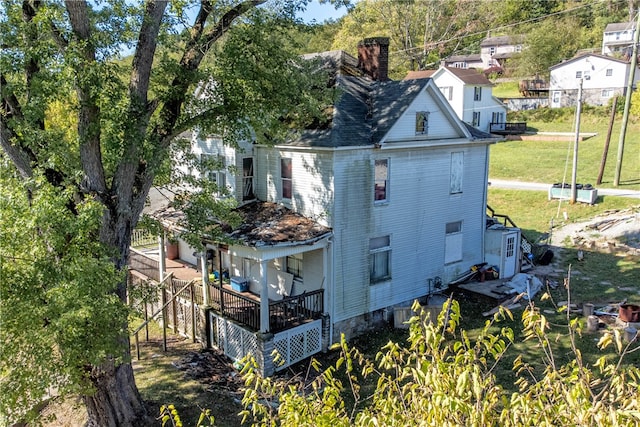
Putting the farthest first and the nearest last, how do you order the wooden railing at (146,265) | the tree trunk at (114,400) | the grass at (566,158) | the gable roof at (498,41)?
the gable roof at (498,41)
the grass at (566,158)
the wooden railing at (146,265)
the tree trunk at (114,400)

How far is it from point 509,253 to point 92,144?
15526 millimetres

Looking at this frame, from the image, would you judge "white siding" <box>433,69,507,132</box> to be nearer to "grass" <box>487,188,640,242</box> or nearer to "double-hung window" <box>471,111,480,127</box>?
"double-hung window" <box>471,111,480,127</box>

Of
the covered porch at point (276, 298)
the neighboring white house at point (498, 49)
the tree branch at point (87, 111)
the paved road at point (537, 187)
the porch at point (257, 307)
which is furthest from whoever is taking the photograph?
the neighboring white house at point (498, 49)

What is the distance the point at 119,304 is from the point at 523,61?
69.0 meters

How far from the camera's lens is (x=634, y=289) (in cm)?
1820

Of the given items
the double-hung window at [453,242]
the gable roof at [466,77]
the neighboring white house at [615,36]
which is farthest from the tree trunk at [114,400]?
the neighboring white house at [615,36]

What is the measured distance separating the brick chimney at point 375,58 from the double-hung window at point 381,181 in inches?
160

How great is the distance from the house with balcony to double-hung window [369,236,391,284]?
4 cm

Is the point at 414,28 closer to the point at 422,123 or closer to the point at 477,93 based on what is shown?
the point at 477,93

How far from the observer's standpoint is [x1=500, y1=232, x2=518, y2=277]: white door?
64.0ft

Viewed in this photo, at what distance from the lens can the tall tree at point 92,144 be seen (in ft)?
28.6

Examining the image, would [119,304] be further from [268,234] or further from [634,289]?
[634,289]

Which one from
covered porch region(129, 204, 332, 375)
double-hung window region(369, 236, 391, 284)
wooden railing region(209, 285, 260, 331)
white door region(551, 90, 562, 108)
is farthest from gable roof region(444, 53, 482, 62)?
wooden railing region(209, 285, 260, 331)

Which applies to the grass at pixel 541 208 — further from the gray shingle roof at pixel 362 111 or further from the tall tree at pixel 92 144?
the tall tree at pixel 92 144
